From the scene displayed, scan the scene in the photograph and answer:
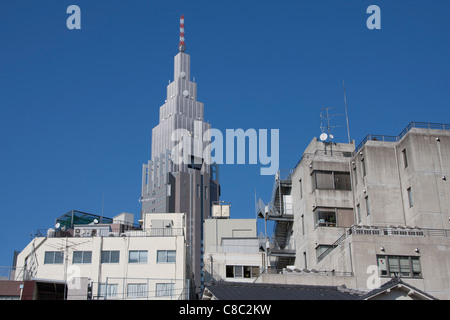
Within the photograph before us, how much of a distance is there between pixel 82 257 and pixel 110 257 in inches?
107

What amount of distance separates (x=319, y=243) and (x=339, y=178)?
8.01m

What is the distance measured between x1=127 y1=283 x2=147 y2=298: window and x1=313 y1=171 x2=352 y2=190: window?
19931 mm

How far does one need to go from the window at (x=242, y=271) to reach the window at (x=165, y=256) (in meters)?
11.3

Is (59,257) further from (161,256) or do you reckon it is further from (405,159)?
(405,159)

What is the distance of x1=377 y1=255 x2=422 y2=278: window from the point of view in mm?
56188

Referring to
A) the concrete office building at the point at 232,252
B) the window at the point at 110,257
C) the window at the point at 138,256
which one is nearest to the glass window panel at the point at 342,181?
the concrete office building at the point at 232,252

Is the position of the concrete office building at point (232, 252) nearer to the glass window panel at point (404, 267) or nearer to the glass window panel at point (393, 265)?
the glass window panel at point (393, 265)

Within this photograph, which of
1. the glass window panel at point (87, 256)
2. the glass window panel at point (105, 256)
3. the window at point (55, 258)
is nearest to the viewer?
the glass window panel at point (105, 256)

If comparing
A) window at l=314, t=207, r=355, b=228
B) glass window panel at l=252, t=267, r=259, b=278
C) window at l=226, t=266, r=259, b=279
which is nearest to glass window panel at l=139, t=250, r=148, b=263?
window at l=226, t=266, r=259, b=279

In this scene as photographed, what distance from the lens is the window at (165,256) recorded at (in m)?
65.2

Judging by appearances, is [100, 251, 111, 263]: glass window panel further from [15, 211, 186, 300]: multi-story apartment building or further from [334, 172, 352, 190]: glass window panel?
[334, 172, 352, 190]: glass window panel

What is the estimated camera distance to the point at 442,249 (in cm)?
5688

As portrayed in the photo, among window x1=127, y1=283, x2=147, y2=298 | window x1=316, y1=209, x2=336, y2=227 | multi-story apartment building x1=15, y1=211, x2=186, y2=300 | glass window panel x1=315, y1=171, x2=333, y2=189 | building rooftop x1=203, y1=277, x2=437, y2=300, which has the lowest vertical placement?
building rooftop x1=203, y1=277, x2=437, y2=300

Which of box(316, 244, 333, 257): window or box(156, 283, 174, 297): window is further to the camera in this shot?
box(316, 244, 333, 257): window
